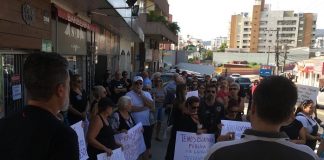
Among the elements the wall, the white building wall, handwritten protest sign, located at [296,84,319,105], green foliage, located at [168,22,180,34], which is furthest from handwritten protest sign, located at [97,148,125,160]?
green foliage, located at [168,22,180,34]

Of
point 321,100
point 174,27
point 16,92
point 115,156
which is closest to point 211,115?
point 115,156

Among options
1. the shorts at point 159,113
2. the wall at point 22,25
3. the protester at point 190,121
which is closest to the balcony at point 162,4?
the shorts at point 159,113

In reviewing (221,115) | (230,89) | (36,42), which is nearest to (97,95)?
(36,42)

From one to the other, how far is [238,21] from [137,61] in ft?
542

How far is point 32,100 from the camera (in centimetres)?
181

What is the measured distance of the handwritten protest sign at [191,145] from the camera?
5.57 metres

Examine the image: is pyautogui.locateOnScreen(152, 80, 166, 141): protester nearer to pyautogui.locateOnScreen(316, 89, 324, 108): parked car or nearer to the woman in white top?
the woman in white top

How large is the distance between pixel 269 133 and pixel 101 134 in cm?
332

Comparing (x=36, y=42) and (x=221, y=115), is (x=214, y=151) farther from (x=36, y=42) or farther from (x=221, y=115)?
(x=36, y=42)

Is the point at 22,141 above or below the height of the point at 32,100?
below

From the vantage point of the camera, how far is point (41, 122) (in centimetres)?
172

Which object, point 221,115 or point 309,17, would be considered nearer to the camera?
point 221,115

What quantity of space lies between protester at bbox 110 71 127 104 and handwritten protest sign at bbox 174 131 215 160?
442cm

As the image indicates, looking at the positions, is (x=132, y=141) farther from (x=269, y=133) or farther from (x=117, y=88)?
(x=117, y=88)
